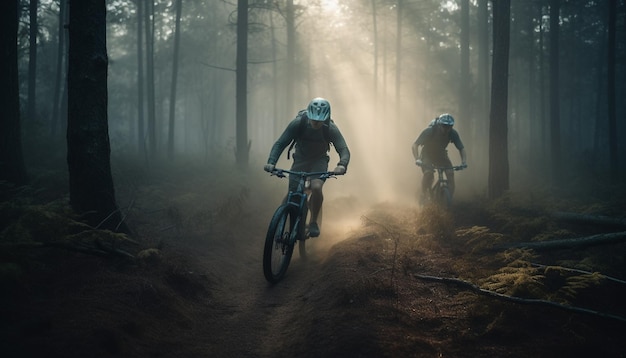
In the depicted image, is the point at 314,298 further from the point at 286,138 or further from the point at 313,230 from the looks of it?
the point at 286,138

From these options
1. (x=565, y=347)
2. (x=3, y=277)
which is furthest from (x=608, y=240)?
(x=3, y=277)

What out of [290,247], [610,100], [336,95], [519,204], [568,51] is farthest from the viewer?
[336,95]

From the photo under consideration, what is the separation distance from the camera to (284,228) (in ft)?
20.6

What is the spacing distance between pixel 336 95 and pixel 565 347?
42.5 metres

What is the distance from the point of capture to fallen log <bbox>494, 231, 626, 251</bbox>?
5500 millimetres

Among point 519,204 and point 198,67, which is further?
point 198,67

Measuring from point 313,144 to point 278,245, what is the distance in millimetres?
2012

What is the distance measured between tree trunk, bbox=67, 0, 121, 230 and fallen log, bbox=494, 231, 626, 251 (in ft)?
21.9

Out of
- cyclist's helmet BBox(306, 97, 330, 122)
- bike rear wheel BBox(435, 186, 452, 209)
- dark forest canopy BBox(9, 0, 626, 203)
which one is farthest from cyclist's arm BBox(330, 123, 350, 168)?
dark forest canopy BBox(9, 0, 626, 203)

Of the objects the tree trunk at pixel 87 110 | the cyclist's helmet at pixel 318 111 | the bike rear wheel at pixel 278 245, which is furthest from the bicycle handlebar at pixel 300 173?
the tree trunk at pixel 87 110

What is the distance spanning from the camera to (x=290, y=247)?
6.49 metres

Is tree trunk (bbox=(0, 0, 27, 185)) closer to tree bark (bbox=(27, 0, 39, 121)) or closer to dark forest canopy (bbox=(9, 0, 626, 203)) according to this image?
tree bark (bbox=(27, 0, 39, 121))

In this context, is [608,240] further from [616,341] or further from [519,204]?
[519,204]

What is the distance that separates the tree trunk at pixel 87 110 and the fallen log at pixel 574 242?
6679 millimetres
